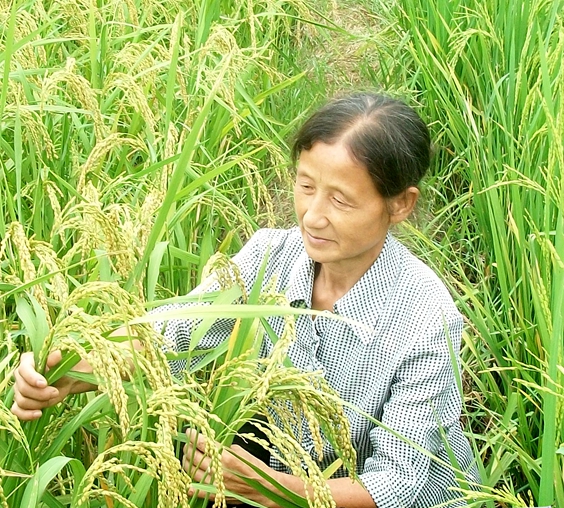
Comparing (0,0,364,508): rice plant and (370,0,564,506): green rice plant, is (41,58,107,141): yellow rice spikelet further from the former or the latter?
(370,0,564,506): green rice plant

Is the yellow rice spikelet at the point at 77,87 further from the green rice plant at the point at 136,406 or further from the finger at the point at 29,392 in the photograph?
the finger at the point at 29,392

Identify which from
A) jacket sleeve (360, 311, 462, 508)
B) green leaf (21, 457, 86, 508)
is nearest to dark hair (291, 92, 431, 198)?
jacket sleeve (360, 311, 462, 508)

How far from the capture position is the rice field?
1339mm

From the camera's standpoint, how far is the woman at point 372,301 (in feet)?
6.28

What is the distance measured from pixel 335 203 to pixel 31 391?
28.4 inches

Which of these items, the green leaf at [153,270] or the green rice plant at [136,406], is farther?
the green leaf at [153,270]

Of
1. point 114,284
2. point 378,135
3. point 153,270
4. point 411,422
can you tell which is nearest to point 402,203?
point 378,135

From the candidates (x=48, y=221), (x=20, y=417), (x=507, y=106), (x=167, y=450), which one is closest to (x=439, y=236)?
(x=507, y=106)

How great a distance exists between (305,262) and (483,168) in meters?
1.08

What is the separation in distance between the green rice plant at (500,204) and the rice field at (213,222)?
0.01 metres

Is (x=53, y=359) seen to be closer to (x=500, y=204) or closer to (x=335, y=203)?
(x=335, y=203)

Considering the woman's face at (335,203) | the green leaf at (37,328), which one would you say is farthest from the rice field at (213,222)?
the woman's face at (335,203)

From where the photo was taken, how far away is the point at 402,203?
204 cm

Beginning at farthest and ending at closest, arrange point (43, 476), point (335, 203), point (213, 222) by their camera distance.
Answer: point (213, 222), point (335, 203), point (43, 476)
